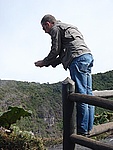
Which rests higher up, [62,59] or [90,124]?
[62,59]

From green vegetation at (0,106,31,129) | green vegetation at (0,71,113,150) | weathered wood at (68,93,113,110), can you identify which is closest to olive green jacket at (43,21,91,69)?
weathered wood at (68,93,113,110)

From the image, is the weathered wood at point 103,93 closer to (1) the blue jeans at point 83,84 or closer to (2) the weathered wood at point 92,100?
(1) the blue jeans at point 83,84

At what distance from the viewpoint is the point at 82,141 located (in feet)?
11.7

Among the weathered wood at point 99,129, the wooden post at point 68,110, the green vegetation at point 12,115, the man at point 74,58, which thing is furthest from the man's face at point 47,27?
Result: the green vegetation at point 12,115

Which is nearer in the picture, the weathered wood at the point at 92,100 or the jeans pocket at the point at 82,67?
the weathered wood at the point at 92,100

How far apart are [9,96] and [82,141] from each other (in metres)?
21.3

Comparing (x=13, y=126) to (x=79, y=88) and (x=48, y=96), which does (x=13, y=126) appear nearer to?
(x=79, y=88)

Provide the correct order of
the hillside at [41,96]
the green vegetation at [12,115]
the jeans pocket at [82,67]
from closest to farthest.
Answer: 1. the jeans pocket at [82,67]
2. the green vegetation at [12,115]
3. the hillside at [41,96]

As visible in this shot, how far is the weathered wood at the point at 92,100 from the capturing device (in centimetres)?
330

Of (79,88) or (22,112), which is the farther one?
(22,112)

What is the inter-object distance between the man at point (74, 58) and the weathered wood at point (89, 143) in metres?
0.18

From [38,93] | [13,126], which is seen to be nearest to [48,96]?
[38,93]

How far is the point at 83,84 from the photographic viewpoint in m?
3.88

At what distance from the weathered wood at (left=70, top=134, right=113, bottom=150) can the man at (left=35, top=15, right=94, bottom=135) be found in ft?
0.60
